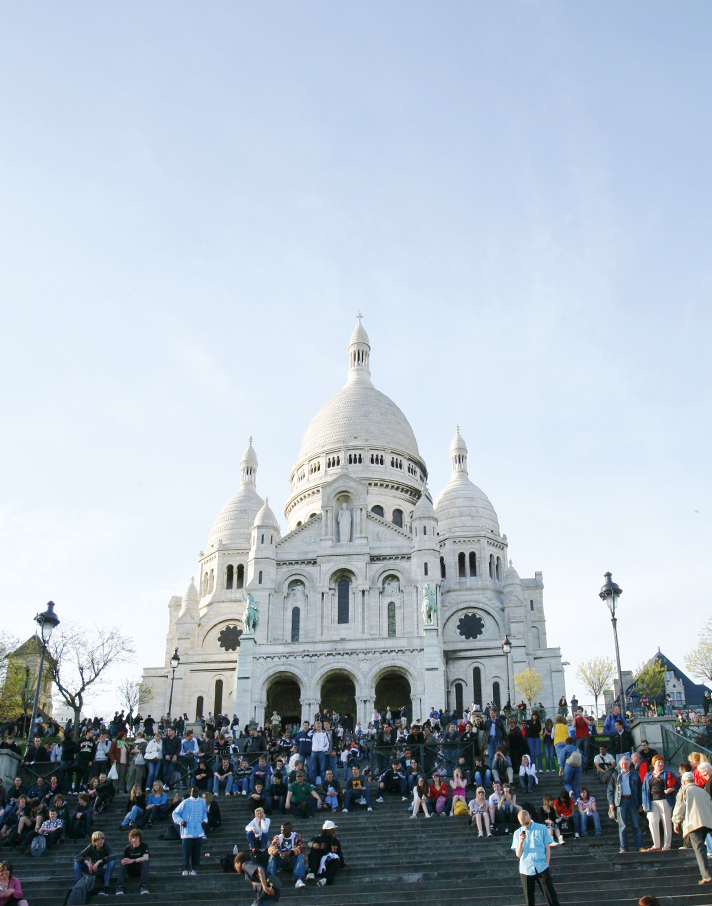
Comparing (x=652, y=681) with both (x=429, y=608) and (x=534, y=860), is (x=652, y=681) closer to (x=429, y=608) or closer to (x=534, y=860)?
(x=429, y=608)

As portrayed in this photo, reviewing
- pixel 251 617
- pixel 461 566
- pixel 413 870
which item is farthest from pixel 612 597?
pixel 461 566

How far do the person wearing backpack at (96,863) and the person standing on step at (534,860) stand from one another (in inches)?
319

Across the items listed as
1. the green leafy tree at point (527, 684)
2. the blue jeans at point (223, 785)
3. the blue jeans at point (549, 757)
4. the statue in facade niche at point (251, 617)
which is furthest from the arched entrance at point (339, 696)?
the blue jeans at point (549, 757)

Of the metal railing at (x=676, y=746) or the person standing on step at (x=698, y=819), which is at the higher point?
the metal railing at (x=676, y=746)

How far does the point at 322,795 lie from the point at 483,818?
5.19 m

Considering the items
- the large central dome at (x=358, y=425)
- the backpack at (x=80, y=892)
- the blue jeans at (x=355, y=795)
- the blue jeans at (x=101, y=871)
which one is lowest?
the backpack at (x=80, y=892)

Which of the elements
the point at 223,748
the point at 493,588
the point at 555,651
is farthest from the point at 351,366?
the point at 223,748

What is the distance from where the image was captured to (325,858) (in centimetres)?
1820

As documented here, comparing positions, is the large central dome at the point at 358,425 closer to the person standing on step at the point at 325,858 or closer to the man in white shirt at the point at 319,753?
the man in white shirt at the point at 319,753

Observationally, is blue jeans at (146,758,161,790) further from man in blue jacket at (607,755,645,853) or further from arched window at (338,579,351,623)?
arched window at (338,579,351,623)

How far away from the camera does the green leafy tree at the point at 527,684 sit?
5522 cm

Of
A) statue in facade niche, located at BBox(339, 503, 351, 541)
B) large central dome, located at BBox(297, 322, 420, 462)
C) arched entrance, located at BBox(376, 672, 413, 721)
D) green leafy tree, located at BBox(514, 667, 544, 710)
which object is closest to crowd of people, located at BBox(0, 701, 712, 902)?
arched entrance, located at BBox(376, 672, 413, 721)

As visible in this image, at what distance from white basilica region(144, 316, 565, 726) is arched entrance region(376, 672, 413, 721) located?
94 mm

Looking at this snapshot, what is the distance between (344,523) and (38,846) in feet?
120
